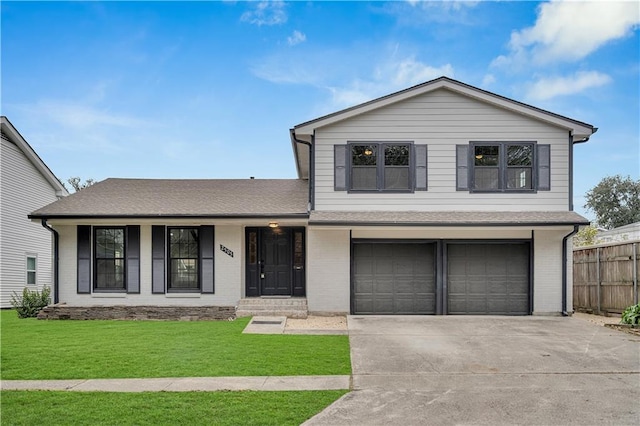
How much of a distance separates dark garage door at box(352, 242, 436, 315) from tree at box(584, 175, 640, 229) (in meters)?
38.0

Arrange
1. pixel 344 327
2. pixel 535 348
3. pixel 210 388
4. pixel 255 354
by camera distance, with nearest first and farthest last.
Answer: pixel 210 388 < pixel 255 354 < pixel 535 348 < pixel 344 327

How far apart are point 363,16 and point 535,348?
12168 millimetres

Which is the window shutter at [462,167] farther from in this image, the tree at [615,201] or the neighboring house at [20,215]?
the tree at [615,201]

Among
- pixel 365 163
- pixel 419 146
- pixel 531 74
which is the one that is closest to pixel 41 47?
pixel 365 163

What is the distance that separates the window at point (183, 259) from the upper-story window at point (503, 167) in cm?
779

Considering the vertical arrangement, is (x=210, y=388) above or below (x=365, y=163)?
below

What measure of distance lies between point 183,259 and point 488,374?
9.29m

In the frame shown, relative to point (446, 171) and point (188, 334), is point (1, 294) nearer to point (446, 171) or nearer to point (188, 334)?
point (188, 334)

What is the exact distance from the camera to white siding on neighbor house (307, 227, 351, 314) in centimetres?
1320

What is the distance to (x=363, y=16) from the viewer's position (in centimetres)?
1648

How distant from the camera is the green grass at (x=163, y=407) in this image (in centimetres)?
518

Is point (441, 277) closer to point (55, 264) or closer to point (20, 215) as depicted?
point (55, 264)

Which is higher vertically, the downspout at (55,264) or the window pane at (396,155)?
the window pane at (396,155)

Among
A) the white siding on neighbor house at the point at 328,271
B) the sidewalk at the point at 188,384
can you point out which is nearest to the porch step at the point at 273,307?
the white siding on neighbor house at the point at 328,271
